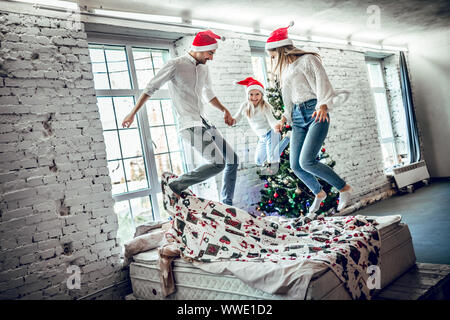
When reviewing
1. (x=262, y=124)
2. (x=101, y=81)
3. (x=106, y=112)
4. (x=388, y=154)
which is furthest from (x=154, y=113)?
(x=388, y=154)

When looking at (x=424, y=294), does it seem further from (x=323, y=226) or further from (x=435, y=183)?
→ (x=435, y=183)

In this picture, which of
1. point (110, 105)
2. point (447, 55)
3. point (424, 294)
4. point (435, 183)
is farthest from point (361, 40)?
point (424, 294)

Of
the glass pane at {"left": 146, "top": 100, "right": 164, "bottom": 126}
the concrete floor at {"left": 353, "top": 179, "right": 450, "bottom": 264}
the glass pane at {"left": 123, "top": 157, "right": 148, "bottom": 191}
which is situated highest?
the glass pane at {"left": 146, "top": 100, "right": 164, "bottom": 126}

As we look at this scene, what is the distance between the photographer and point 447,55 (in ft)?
28.8

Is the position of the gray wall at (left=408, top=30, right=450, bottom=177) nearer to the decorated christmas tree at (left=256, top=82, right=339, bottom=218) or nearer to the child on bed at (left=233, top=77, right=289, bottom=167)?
the decorated christmas tree at (left=256, top=82, right=339, bottom=218)

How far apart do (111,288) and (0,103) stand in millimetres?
2078

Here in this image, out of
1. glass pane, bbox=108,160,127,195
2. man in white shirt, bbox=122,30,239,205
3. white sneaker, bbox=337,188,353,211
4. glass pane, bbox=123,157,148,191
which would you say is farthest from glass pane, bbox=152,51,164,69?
white sneaker, bbox=337,188,353,211

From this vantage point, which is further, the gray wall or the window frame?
the gray wall

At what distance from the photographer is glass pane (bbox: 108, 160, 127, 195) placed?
4309 millimetres

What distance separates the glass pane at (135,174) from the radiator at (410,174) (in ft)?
19.4

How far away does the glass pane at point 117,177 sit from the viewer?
4.31 m

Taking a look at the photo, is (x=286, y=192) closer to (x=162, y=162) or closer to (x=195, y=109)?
(x=162, y=162)

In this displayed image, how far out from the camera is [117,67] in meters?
4.52

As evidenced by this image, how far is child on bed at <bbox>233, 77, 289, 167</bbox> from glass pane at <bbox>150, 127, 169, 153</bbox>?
103cm
